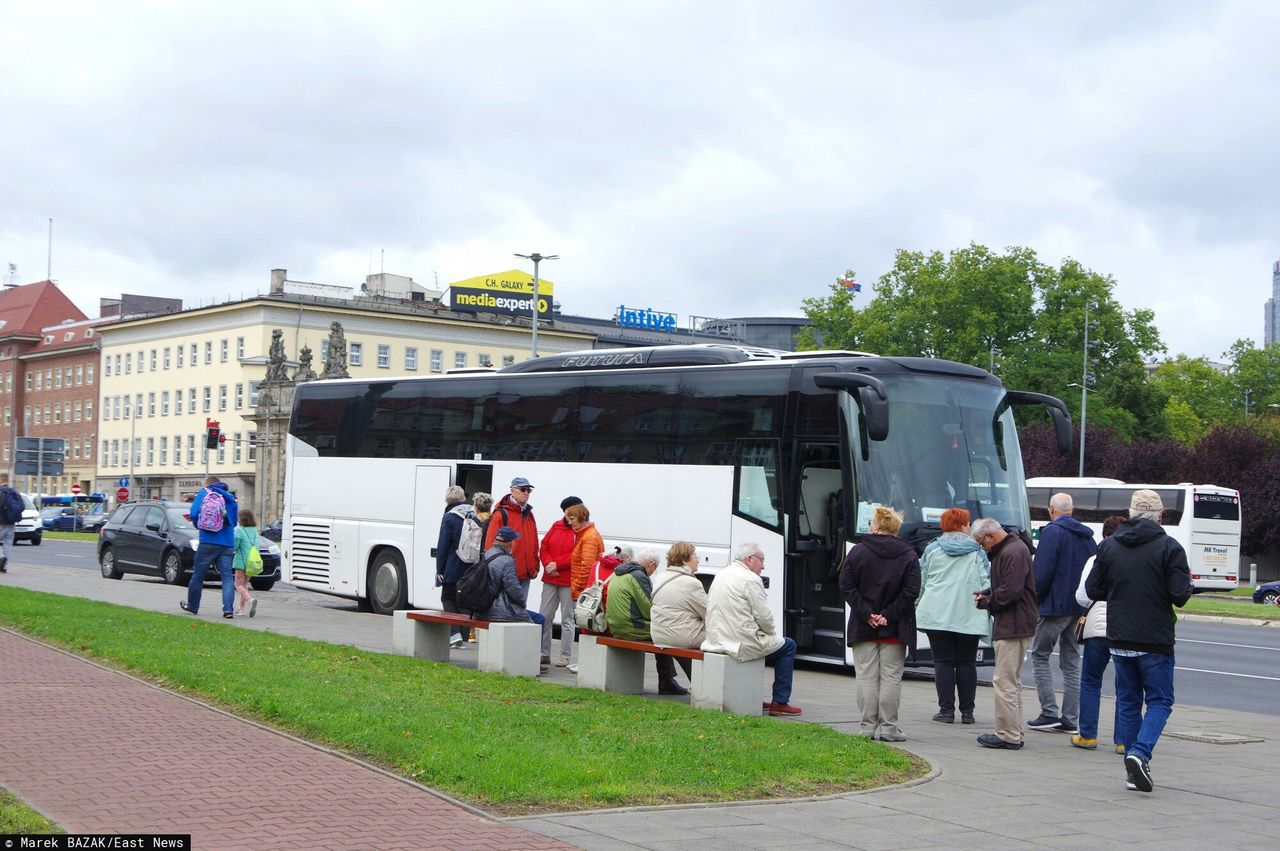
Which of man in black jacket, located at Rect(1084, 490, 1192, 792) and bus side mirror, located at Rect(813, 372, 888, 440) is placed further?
bus side mirror, located at Rect(813, 372, 888, 440)

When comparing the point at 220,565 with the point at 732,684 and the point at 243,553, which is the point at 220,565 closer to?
the point at 243,553

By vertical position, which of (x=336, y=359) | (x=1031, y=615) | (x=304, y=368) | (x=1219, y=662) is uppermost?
(x=336, y=359)

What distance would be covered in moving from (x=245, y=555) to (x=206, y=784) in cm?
1282

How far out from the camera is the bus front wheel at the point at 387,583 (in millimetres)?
23484

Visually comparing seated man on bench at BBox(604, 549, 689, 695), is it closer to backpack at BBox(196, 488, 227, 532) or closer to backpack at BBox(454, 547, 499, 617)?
backpack at BBox(454, 547, 499, 617)

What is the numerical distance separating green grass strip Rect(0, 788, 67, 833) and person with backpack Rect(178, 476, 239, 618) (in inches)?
515

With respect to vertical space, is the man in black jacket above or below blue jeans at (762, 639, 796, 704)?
above

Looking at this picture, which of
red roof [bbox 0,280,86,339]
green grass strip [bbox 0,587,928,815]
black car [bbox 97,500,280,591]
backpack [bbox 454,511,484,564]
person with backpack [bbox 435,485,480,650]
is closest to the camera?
green grass strip [bbox 0,587,928,815]

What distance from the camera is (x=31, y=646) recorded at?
635 inches

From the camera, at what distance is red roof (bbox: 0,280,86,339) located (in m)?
138

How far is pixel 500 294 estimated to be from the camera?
113 meters

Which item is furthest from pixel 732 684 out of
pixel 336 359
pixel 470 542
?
pixel 336 359

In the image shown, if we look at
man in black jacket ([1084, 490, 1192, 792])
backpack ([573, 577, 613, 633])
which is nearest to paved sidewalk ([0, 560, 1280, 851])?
man in black jacket ([1084, 490, 1192, 792])

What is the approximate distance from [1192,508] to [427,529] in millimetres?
32652
